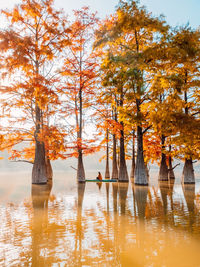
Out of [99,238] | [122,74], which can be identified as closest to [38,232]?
[99,238]

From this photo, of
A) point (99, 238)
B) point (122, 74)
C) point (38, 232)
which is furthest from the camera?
point (122, 74)

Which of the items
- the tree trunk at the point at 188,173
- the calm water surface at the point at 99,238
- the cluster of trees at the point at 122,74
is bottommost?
the calm water surface at the point at 99,238

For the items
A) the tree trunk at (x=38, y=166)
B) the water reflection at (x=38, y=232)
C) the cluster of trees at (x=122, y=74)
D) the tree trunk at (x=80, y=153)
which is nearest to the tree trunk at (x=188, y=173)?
the cluster of trees at (x=122, y=74)

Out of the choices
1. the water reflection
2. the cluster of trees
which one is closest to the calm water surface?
the water reflection

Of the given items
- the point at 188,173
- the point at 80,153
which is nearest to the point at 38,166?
the point at 80,153

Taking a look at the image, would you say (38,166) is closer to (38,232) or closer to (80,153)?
(80,153)

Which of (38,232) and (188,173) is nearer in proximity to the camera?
(38,232)

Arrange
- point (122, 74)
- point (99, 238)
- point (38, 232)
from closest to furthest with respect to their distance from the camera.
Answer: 1. point (99, 238)
2. point (38, 232)
3. point (122, 74)

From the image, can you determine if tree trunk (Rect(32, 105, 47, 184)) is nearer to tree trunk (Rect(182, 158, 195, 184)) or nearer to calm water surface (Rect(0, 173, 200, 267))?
calm water surface (Rect(0, 173, 200, 267))

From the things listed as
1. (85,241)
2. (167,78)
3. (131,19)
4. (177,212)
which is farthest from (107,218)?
(131,19)

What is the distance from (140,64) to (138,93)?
2305 millimetres

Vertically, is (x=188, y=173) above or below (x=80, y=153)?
below

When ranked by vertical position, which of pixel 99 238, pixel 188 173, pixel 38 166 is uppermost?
pixel 38 166

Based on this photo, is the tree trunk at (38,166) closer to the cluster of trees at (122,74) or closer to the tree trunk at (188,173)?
the cluster of trees at (122,74)
